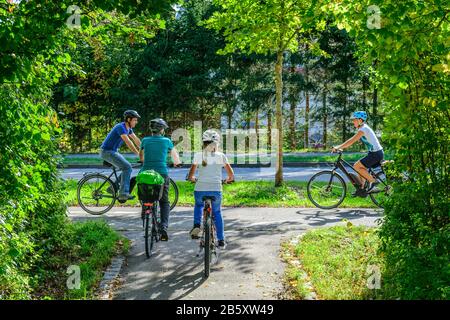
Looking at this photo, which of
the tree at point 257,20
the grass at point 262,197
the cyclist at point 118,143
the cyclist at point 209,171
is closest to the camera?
the cyclist at point 209,171

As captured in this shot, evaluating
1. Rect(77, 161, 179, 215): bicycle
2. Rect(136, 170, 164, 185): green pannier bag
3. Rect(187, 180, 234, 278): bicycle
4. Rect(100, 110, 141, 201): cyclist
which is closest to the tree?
Rect(100, 110, 141, 201): cyclist

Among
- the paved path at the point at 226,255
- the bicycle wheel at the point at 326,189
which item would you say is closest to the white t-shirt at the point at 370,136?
the bicycle wheel at the point at 326,189

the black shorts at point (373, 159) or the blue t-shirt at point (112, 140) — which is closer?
the blue t-shirt at point (112, 140)

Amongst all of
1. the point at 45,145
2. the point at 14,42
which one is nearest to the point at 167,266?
the point at 45,145

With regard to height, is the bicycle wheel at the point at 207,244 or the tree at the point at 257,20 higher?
Answer: the tree at the point at 257,20

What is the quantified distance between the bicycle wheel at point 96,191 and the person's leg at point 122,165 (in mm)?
463

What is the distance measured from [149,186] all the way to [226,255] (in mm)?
1531

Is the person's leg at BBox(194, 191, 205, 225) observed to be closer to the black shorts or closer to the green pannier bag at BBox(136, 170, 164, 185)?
the green pannier bag at BBox(136, 170, 164, 185)

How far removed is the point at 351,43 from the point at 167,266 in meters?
23.6

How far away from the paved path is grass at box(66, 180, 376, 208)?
1.69 ft

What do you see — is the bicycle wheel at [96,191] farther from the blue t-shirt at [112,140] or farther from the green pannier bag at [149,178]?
the green pannier bag at [149,178]

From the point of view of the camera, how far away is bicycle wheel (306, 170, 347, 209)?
36.3 feet

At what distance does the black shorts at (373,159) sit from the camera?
1046 centimetres

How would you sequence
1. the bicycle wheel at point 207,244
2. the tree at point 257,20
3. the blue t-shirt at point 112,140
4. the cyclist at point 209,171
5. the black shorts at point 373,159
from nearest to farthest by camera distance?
the bicycle wheel at point 207,244, the cyclist at point 209,171, the blue t-shirt at point 112,140, the black shorts at point 373,159, the tree at point 257,20
